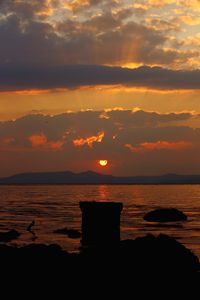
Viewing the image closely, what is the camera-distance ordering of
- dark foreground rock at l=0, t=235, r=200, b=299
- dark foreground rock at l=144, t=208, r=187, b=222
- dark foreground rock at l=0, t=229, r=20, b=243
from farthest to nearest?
1. dark foreground rock at l=144, t=208, r=187, b=222
2. dark foreground rock at l=0, t=229, r=20, b=243
3. dark foreground rock at l=0, t=235, r=200, b=299

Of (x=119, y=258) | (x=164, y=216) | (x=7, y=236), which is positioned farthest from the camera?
(x=164, y=216)

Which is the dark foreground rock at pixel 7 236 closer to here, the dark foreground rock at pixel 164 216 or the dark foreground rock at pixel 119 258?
the dark foreground rock at pixel 119 258

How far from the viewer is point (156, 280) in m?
19.8

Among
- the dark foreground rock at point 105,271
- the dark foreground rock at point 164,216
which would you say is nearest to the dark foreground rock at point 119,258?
the dark foreground rock at point 105,271

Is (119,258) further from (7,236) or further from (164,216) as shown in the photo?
(164,216)

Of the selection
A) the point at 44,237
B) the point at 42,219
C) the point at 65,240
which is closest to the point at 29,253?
the point at 65,240

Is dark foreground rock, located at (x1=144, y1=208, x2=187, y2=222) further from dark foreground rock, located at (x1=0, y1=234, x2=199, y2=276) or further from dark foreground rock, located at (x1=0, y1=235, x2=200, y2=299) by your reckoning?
dark foreground rock, located at (x1=0, y1=235, x2=200, y2=299)

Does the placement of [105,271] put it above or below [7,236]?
above

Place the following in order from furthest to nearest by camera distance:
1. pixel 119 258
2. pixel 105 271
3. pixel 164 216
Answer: pixel 164 216, pixel 119 258, pixel 105 271

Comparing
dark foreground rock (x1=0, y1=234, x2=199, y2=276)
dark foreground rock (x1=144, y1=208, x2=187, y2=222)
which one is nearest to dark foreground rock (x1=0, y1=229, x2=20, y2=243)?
dark foreground rock (x1=0, y1=234, x2=199, y2=276)

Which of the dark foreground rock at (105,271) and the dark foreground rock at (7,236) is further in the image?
the dark foreground rock at (7,236)

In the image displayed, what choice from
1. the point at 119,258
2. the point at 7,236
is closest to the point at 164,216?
the point at 7,236

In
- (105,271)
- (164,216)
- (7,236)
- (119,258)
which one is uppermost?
(164,216)

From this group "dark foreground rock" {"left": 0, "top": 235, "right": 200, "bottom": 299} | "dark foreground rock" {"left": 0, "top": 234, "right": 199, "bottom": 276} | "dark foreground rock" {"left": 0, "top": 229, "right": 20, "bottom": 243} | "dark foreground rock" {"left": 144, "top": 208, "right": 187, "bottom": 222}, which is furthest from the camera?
"dark foreground rock" {"left": 144, "top": 208, "right": 187, "bottom": 222}
